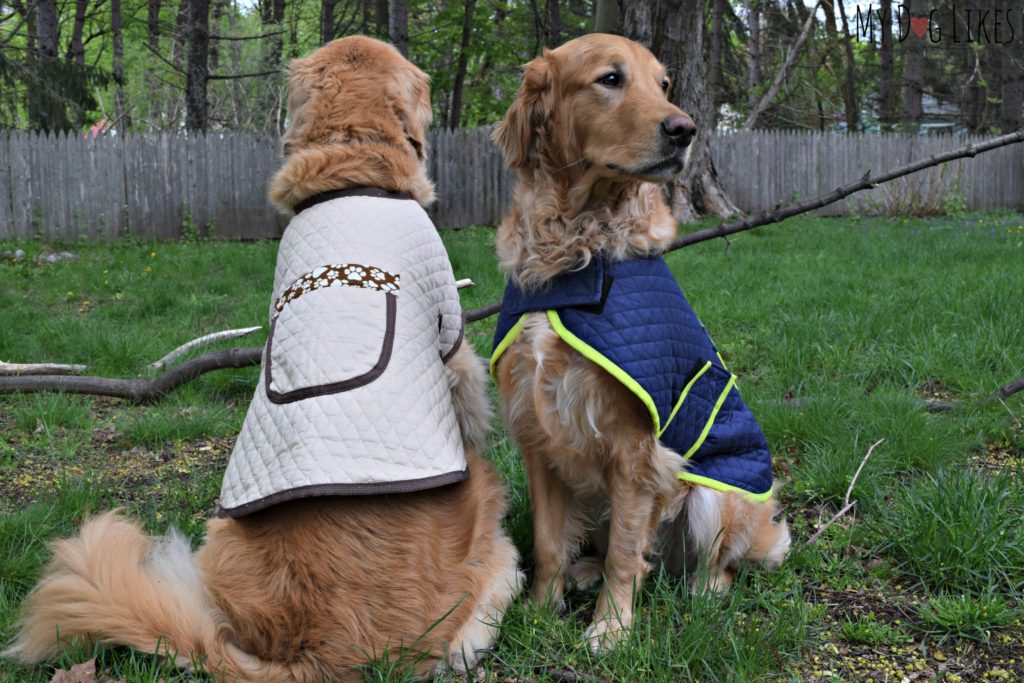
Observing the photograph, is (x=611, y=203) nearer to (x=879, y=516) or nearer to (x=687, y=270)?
(x=879, y=516)

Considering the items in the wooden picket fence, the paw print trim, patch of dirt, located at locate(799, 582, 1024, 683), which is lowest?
patch of dirt, located at locate(799, 582, 1024, 683)

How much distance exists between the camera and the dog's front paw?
2406 mm

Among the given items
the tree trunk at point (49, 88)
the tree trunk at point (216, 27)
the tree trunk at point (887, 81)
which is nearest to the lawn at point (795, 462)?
the tree trunk at point (49, 88)

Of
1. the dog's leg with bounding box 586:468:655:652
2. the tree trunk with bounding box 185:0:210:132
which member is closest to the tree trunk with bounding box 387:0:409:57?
the tree trunk with bounding box 185:0:210:132

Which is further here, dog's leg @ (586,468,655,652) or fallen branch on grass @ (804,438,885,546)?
fallen branch on grass @ (804,438,885,546)

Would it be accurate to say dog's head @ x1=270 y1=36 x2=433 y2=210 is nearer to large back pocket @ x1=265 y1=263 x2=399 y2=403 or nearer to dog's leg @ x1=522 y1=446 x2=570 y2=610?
large back pocket @ x1=265 y1=263 x2=399 y2=403

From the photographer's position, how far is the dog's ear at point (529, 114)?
108 inches

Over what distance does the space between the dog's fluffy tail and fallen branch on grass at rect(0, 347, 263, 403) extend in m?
2.41

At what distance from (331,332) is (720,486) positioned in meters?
1.35

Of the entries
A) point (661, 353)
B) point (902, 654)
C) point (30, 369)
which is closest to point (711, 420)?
point (661, 353)

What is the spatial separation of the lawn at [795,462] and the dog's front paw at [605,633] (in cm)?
4

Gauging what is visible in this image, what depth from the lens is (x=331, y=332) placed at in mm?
2285

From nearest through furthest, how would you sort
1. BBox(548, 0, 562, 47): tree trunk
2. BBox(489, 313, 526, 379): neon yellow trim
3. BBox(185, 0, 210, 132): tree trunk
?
BBox(489, 313, 526, 379): neon yellow trim, BBox(185, 0, 210, 132): tree trunk, BBox(548, 0, 562, 47): tree trunk

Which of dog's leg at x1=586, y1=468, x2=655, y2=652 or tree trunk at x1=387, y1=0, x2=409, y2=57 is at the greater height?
tree trunk at x1=387, y1=0, x2=409, y2=57
